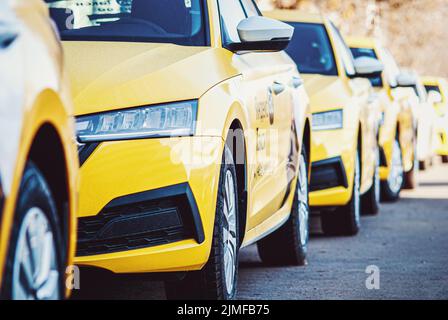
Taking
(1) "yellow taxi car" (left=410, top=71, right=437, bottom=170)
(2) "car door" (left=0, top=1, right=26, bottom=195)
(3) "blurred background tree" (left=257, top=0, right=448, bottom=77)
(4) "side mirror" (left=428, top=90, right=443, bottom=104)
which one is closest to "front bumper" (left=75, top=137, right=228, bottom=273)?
(2) "car door" (left=0, top=1, right=26, bottom=195)

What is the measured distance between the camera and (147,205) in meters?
5.90

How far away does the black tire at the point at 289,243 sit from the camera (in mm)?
8812

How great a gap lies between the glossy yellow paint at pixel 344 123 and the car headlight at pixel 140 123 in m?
4.86

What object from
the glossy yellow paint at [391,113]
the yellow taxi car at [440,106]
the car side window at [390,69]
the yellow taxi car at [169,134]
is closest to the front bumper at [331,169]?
the glossy yellow paint at [391,113]

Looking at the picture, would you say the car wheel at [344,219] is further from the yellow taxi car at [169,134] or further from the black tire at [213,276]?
the black tire at [213,276]

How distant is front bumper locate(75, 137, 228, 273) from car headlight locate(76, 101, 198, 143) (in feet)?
0.13

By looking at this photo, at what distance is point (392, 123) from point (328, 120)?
4297mm

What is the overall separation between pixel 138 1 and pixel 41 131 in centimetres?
303

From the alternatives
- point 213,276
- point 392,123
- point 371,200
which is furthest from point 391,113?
point 213,276

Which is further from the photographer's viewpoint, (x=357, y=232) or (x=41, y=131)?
(x=357, y=232)

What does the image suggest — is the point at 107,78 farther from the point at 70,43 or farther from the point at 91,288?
the point at 91,288

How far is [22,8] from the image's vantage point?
13.6ft

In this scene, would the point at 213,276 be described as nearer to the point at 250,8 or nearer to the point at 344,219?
the point at 250,8
